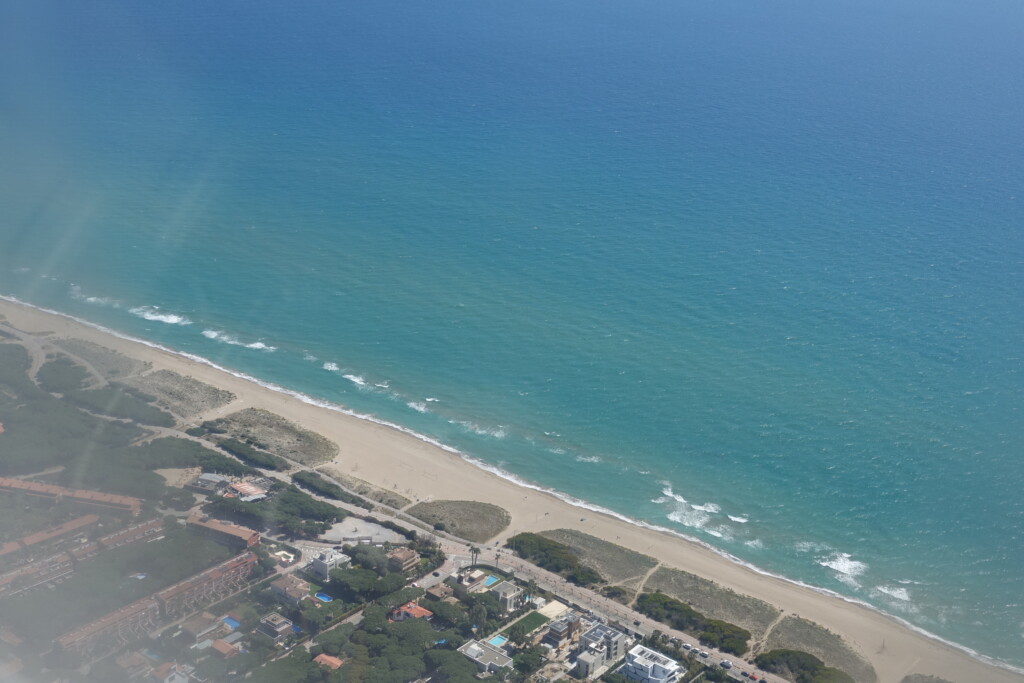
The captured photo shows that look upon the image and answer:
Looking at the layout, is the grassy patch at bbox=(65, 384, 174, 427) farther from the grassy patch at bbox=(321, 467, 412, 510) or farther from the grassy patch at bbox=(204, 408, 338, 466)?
the grassy patch at bbox=(321, 467, 412, 510)

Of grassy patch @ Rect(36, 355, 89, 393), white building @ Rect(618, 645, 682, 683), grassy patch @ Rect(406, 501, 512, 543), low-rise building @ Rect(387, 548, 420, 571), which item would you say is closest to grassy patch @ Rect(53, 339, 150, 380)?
grassy patch @ Rect(36, 355, 89, 393)

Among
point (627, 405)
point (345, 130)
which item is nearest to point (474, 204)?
point (345, 130)

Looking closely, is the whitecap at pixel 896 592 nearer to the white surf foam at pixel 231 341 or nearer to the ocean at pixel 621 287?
the ocean at pixel 621 287

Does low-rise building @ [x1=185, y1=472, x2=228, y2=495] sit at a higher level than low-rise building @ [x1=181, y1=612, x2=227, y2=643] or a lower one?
higher

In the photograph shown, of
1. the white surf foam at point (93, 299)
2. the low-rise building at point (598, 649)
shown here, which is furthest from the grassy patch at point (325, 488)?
the white surf foam at point (93, 299)

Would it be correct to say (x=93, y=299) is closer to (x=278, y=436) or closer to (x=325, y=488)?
(x=278, y=436)

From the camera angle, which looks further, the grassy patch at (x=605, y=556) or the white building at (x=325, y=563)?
the grassy patch at (x=605, y=556)

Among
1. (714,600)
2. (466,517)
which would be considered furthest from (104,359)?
(714,600)

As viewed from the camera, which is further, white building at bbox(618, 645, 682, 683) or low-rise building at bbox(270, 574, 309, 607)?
low-rise building at bbox(270, 574, 309, 607)
